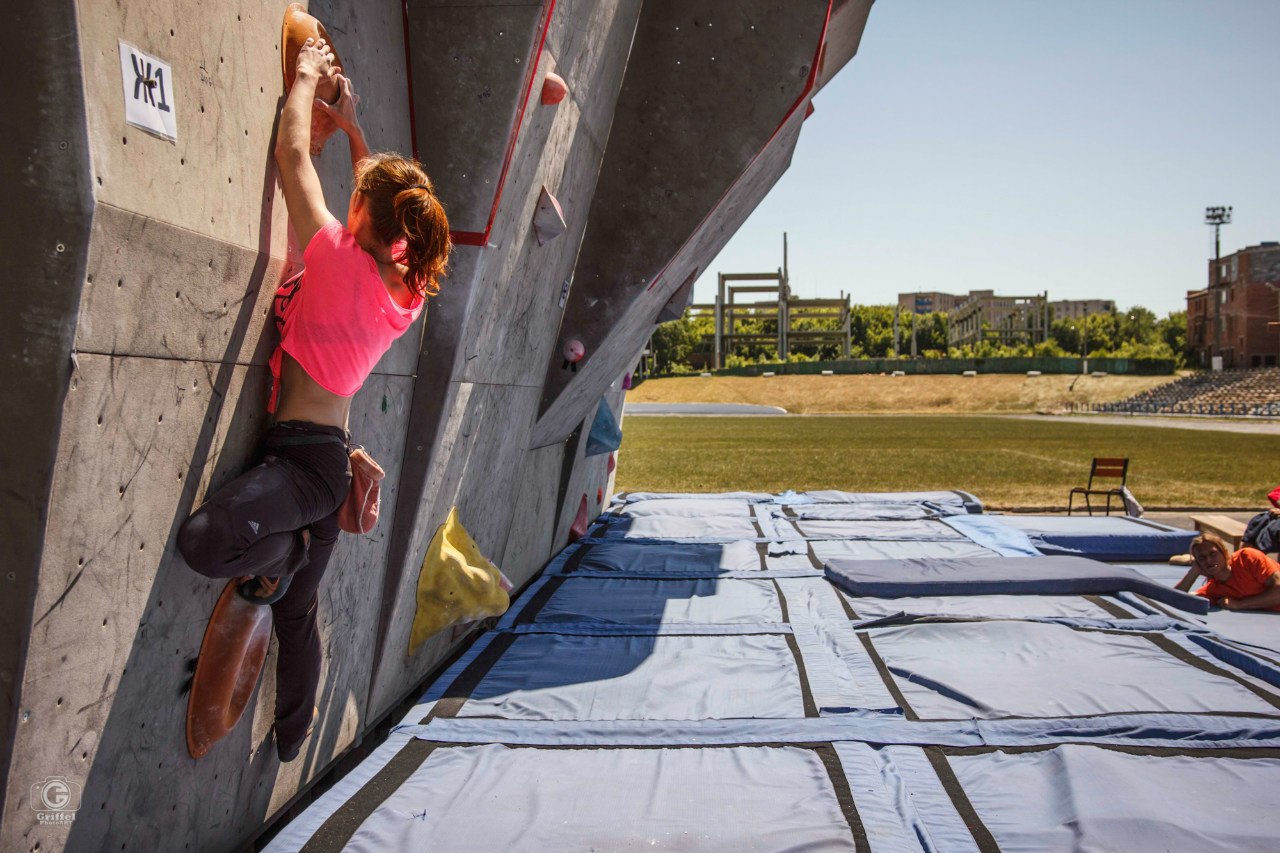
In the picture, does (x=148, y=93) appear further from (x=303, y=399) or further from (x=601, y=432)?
(x=601, y=432)

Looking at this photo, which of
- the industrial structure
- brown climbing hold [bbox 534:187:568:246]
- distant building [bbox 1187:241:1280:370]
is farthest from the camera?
the industrial structure

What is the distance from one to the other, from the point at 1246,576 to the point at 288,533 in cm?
719

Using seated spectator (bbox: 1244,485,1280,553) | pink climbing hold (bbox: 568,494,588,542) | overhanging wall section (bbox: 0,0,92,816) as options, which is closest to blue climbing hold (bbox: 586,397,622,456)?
pink climbing hold (bbox: 568,494,588,542)

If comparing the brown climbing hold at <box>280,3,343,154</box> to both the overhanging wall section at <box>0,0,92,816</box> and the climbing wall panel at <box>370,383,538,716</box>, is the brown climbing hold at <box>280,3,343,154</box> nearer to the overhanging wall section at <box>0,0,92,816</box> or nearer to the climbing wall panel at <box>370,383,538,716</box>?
the overhanging wall section at <box>0,0,92,816</box>

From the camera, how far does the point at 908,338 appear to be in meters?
128

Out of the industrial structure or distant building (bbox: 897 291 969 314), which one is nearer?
the industrial structure

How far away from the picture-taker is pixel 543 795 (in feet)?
12.8

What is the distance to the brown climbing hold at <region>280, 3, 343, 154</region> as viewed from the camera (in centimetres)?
313

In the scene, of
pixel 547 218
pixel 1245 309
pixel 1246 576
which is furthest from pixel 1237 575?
pixel 1245 309

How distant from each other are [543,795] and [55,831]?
201cm

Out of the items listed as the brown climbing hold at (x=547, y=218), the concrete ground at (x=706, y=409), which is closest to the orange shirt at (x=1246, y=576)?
the brown climbing hold at (x=547, y=218)

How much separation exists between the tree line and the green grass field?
6083cm

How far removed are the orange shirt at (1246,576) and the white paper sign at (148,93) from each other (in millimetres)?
7761

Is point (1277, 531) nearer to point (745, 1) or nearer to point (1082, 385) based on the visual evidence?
point (745, 1)
